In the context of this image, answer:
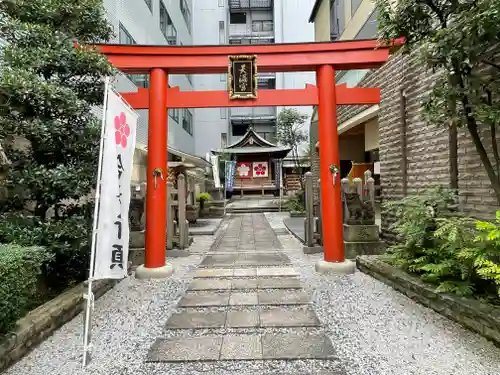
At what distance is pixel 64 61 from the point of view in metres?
4.73

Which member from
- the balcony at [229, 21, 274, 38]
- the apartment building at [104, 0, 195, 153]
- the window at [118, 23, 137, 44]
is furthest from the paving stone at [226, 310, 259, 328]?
the balcony at [229, 21, 274, 38]

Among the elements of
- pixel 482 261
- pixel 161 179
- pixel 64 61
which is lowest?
pixel 482 261

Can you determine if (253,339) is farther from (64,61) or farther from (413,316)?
(64,61)

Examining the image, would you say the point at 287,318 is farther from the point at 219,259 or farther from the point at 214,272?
the point at 219,259

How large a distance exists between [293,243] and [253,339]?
6027mm

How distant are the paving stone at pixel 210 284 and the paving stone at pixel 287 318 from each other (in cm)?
127

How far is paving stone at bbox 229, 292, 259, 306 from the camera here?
4.66 meters

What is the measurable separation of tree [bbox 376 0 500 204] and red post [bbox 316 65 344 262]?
1.49m

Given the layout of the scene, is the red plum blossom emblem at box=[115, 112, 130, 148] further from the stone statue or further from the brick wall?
the stone statue

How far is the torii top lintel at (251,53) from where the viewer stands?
6.05m

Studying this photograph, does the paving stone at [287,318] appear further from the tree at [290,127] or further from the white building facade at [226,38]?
the white building facade at [226,38]

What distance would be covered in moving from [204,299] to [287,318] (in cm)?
134

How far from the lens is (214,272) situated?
21.1 feet

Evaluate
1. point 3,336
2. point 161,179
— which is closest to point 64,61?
point 161,179
